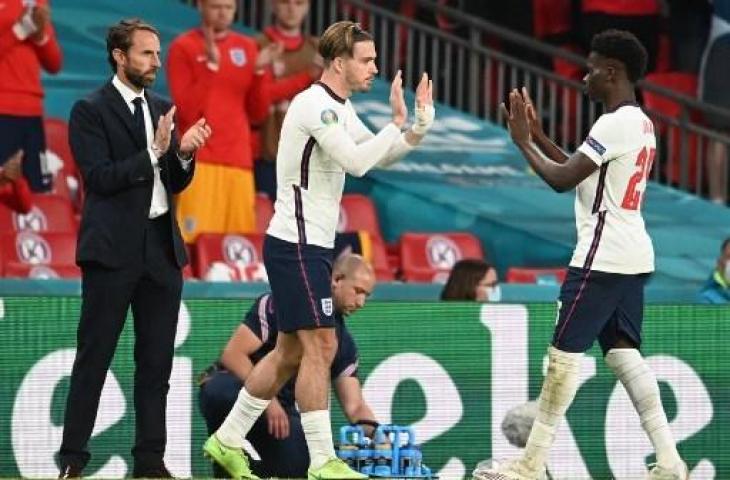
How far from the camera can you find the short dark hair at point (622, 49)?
1139cm

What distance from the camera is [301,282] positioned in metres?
11.2

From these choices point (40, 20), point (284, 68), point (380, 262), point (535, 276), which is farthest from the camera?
point (284, 68)

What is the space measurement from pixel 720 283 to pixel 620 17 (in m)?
3.52

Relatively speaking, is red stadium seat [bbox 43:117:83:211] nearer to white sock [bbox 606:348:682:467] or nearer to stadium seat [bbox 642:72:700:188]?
stadium seat [bbox 642:72:700:188]

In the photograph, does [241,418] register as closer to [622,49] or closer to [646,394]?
[646,394]

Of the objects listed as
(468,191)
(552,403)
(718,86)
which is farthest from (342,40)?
(718,86)

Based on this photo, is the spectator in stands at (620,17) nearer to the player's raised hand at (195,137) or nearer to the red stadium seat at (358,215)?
the red stadium seat at (358,215)

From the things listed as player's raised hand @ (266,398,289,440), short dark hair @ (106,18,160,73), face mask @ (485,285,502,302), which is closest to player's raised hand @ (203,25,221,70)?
face mask @ (485,285,502,302)

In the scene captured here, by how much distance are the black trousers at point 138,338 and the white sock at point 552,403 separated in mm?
1699

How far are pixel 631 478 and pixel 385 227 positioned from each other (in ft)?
15.5

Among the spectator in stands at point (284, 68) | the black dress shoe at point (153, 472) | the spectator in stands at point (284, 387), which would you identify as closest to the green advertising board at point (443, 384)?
the spectator in stands at point (284, 387)

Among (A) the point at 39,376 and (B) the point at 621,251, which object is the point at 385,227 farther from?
(B) the point at 621,251

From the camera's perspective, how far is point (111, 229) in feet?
38.0

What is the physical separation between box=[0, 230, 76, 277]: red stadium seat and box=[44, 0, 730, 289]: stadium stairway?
186cm
